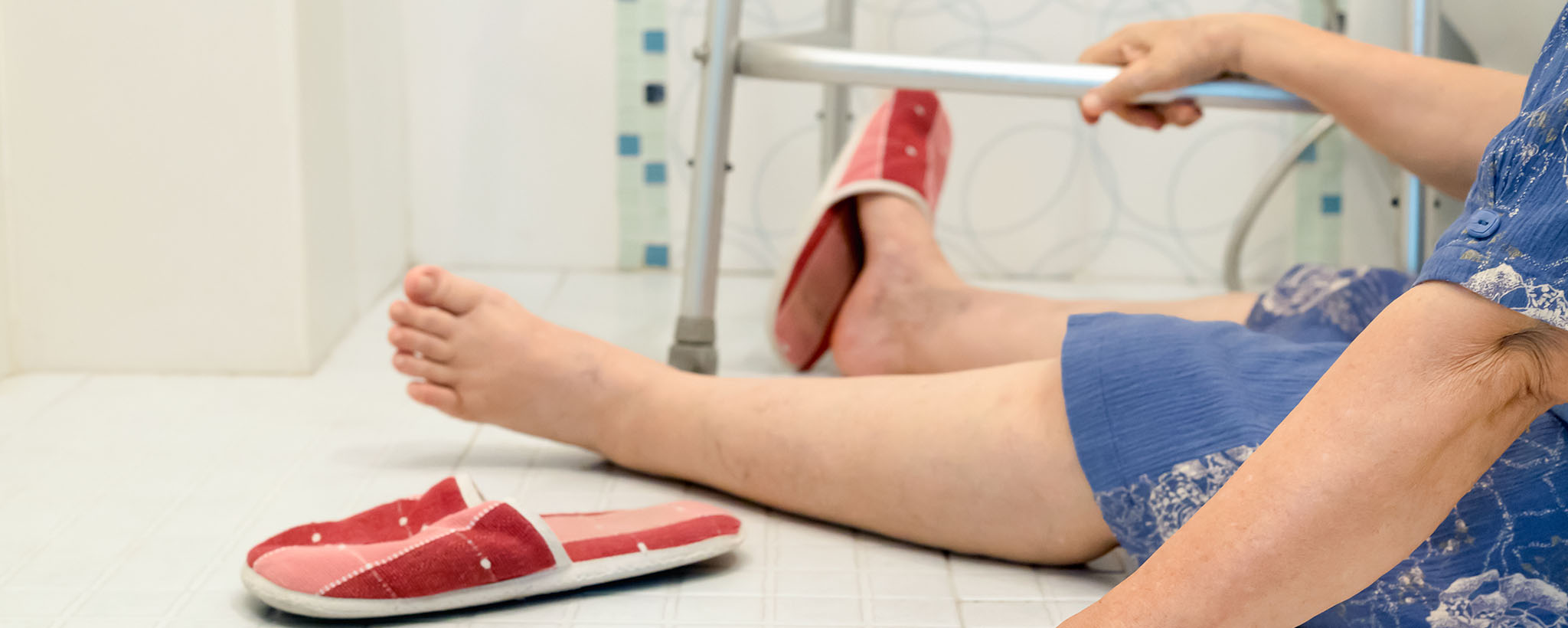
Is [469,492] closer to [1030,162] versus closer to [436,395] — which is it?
[436,395]

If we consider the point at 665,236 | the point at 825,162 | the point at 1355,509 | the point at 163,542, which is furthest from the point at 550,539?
the point at 665,236

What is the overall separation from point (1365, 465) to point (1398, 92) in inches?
15.5

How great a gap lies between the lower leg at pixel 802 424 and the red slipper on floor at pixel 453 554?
0.20ft

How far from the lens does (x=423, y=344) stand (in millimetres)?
734

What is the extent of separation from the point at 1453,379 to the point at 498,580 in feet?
1.37

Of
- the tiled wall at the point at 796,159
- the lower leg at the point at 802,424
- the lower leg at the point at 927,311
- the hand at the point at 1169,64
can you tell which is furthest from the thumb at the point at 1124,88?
the tiled wall at the point at 796,159

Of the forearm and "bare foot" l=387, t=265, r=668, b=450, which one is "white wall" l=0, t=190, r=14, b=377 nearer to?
"bare foot" l=387, t=265, r=668, b=450

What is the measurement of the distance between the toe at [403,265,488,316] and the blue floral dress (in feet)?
1.24

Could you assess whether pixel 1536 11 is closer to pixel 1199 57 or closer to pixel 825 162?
pixel 1199 57

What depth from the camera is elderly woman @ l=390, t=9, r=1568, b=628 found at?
0.34 m

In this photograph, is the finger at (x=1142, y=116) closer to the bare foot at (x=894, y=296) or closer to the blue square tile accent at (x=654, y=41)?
the bare foot at (x=894, y=296)

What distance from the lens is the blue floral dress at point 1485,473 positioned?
0.33 metres

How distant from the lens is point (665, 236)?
138 centimetres

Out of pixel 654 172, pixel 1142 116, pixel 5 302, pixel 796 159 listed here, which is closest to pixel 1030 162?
pixel 796 159
